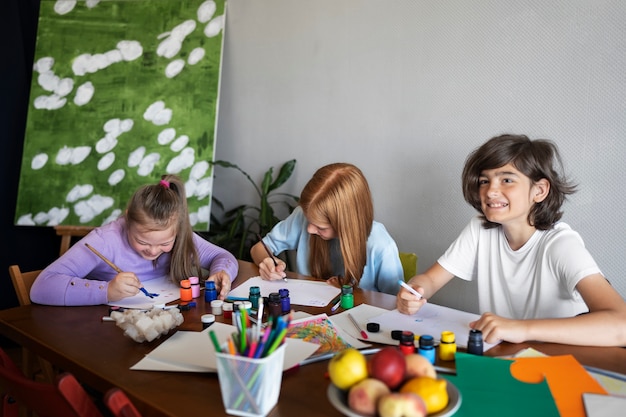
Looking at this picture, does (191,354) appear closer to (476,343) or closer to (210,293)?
(210,293)

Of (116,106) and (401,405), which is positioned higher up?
(116,106)

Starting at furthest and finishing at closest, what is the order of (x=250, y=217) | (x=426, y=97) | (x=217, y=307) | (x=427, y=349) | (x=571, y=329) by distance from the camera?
(x=250, y=217), (x=426, y=97), (x=217, y=307), (x=571, y=329), (x=427, y=349)

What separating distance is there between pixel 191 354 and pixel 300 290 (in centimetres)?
60

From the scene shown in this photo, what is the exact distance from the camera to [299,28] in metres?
2.98

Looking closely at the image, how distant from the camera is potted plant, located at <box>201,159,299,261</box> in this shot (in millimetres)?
3070

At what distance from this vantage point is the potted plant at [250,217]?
3.07 m

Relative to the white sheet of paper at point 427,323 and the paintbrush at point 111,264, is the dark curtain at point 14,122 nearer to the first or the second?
the paintbrush at point 111,264

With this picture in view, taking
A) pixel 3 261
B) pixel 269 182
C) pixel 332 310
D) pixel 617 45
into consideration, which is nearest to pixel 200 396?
pixel 332 310

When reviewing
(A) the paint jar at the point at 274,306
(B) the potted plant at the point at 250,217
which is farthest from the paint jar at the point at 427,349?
(B) the potted plant at the point at 250,217

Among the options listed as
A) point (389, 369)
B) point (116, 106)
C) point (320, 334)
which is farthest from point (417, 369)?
point (116, 106)

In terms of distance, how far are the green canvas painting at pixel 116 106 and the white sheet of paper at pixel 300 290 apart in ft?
4.65

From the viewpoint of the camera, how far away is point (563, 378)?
1.04m

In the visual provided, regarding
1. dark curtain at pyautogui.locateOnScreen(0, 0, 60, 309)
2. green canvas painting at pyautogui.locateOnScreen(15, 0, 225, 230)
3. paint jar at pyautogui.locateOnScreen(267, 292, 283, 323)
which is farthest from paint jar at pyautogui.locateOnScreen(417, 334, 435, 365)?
dark curtain at pyautogui.locateOnScreen(0, 0, 60, 309)

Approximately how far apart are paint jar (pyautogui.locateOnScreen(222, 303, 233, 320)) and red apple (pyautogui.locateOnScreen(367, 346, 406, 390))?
Result: 27.9 inches
